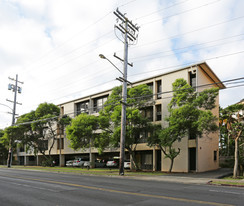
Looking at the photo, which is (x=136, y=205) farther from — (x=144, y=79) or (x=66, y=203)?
(x=144, y=79)

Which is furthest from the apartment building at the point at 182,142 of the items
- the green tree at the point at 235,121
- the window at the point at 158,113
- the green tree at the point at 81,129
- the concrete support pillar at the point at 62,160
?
the concrete support pillar at the point at 62,160

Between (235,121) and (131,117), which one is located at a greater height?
(131,117)

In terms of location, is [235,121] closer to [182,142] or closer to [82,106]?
[182,142]

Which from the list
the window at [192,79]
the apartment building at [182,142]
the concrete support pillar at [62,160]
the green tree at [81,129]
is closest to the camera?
the apartment building at [182,142]

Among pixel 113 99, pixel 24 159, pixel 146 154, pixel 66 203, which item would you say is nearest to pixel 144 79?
pixel 113 99

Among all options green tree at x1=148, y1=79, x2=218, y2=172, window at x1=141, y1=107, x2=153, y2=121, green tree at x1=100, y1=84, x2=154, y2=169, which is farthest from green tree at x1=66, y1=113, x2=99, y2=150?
green tree at x1=148, y1=79, x2=218, y2=172

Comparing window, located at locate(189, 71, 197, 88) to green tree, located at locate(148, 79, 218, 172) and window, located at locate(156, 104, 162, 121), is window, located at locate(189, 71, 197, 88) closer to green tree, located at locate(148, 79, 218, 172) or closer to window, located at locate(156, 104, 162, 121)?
window, located at locate(156, 104, 162, 121)

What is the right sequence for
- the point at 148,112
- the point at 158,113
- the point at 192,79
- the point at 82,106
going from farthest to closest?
the point at 82,106 < the point at 148,112 < the point at 158,113 < the point at 192,79

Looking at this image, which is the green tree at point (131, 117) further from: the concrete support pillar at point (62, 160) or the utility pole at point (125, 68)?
the concrete support pillar at point (62, 160)

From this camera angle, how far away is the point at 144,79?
32125mm

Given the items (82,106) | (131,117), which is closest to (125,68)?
(131,117)

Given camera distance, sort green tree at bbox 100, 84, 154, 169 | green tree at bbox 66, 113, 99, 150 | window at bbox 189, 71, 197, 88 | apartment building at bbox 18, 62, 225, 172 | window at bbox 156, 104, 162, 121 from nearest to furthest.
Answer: green tree at bbox 100, 84, 154, 169
apartment building at bbox 18, 62, 225, 172
green tree at bbox 66, 113, 99, 150
window at bbox 189, 71, 197, 88
window at bbox 156, 104, 162, 121

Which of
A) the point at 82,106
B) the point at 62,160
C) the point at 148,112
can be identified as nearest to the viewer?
the point at 148,112

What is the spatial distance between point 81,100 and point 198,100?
25866 mm
